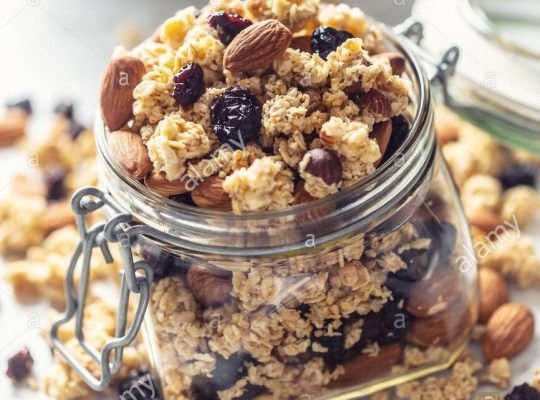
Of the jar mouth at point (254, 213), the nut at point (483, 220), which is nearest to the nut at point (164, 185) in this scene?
the jar mouth at point (254, 213)

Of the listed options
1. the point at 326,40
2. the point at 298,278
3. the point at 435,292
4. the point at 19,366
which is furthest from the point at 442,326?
the point at 19,366

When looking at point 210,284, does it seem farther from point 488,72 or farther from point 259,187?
point 488,72

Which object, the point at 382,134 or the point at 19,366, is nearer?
the point at 382,134

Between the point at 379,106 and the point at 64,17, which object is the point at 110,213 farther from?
the point at 64,17

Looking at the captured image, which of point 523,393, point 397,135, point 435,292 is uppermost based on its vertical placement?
point 397,135

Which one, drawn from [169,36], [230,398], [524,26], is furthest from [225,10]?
[524,26]

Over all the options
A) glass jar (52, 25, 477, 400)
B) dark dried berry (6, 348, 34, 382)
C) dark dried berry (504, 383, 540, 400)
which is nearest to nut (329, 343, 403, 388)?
glass jar (52, 25, 477, 400)

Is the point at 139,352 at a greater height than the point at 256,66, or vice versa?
the point at 256,66
